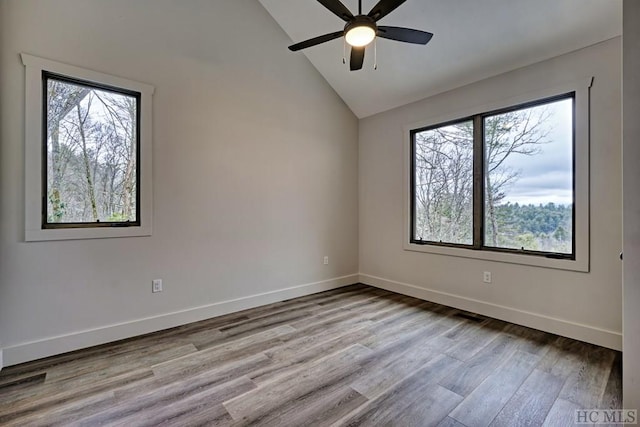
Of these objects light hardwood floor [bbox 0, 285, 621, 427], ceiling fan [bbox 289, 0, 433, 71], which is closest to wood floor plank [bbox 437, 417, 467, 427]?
light hardwood floor [bbox 0, 285, 621, 427]

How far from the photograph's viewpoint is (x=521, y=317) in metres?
3.11

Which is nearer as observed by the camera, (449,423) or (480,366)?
(449,423)

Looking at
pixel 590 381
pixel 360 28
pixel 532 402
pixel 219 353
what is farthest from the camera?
pixel 219 353

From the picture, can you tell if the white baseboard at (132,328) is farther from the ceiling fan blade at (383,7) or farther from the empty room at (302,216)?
the ceiling fan blade at (383,7)

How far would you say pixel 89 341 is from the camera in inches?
103

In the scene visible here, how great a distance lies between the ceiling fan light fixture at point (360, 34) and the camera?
2243 millimetres

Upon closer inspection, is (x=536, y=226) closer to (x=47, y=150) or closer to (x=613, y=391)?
(x=613, y=391)

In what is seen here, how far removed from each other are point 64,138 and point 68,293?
4.35ft

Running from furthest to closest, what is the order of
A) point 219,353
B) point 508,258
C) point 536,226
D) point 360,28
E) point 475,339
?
point 508,258
point 536,226
point 475,339
point 219,353
point 360,28

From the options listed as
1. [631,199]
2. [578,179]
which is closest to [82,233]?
[631,199]

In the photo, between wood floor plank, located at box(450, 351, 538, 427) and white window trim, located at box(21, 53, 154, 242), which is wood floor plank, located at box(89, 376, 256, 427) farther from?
white window trim, located at box(21, 53, 154, 242)

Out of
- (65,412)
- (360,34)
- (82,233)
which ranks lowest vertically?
(65,412)

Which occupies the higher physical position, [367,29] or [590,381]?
[367,29]

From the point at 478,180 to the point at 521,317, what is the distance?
1546 millimetres
